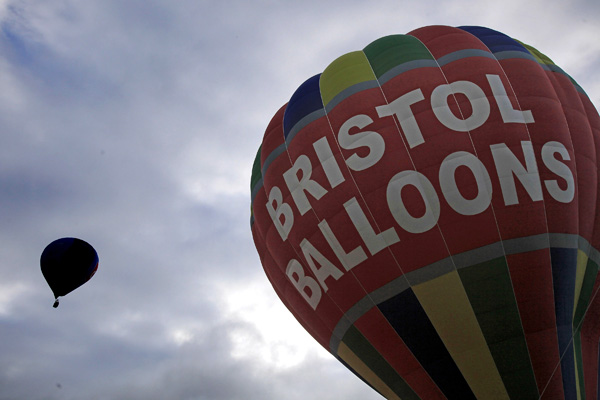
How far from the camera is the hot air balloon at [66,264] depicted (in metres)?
14.8

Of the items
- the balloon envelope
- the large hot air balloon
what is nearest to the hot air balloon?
the balloon envelope

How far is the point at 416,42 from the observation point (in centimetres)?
1107

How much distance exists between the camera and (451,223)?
30.5ft

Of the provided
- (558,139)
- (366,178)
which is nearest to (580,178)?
(558,139)

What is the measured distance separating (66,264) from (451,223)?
9.87 m

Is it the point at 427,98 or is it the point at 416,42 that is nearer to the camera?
the point at 427,98

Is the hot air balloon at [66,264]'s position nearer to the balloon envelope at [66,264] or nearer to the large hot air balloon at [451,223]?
the balloon envelope at [66,264]

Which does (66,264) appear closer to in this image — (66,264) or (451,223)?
(66,264)

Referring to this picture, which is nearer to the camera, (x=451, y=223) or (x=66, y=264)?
(x=451, y=223)

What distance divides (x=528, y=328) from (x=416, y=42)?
5.35 metres

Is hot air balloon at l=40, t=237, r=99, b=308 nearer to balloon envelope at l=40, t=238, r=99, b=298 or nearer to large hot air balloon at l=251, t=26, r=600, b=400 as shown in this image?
balloon envelope at l=40, t=238, r=99, b=298

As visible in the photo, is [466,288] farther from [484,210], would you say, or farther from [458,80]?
[458,80]

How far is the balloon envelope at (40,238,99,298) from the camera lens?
583 inches

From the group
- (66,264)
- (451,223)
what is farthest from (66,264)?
(451,223)
